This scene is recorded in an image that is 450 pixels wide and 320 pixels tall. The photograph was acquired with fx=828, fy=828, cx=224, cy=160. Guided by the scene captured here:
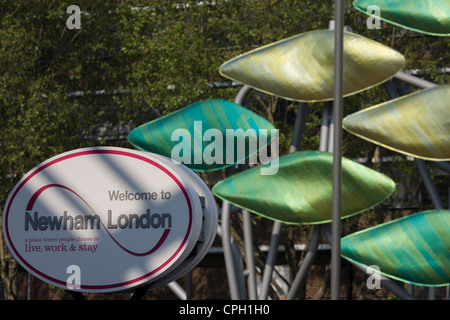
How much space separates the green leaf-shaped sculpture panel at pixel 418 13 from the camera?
1738cm

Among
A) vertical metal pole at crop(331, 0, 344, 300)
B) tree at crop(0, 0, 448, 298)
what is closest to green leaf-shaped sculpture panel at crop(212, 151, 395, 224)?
vertical metal pole at crop(331, 0, 344, 300)

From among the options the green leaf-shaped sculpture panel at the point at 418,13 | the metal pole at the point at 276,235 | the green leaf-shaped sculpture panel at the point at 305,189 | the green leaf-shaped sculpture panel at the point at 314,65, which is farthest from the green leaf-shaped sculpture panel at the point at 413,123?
the metal pole at the point at 276,235

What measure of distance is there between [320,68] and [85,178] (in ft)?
32.3

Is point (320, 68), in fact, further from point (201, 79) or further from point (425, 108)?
point (201, 79)

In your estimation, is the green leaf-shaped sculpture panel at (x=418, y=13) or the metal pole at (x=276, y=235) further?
the metal pole at (x=276, y=235)

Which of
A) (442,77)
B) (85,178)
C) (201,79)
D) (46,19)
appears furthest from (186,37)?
(85,178)

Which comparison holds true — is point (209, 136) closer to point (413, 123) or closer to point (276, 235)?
point (276, 235)

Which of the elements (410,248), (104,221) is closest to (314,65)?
(410,248)

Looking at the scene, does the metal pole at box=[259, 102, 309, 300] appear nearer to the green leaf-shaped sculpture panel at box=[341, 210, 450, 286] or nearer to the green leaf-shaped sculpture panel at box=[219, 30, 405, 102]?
the green leaf-shaped sculpture panel at box=[219, 30, 405, 102]

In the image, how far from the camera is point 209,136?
1748 cm

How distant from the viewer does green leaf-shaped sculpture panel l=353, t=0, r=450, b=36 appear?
57.0ft

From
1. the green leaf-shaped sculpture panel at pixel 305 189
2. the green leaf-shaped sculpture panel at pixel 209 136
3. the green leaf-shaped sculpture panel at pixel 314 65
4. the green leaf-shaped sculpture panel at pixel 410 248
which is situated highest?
the green leaf-shaped sculpture panel at pixel 314 65

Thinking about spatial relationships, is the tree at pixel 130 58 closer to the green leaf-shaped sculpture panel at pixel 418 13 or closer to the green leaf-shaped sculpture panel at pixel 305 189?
the green leaf-shaped sculpture panel at pixel 418 13

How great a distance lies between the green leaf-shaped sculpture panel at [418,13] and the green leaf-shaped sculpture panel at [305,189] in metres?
3.23
